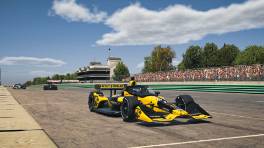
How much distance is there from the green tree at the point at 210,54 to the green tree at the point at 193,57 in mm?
1499

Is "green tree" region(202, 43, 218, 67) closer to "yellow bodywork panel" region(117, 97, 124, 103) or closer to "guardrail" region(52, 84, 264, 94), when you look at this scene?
"guardrail" region(52, 84, 264, 94)

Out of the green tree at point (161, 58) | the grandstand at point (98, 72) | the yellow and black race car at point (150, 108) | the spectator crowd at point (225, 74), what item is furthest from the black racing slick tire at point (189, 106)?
the grandstand at point (98, 72)

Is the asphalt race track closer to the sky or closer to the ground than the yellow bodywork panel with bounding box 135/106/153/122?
closer to the ground

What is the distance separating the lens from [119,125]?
967 centimetres

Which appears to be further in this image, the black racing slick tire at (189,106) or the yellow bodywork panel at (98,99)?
the yellow bodywork panel at (98,99)

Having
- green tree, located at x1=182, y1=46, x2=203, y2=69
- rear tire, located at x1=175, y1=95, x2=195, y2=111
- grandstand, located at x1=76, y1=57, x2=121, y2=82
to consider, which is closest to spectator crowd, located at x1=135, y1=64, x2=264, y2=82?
rear tire, located at x1=175, y1=95, x2=195, y2=111

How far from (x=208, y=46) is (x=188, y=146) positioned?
10418cm

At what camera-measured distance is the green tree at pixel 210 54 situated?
10325 centimetres

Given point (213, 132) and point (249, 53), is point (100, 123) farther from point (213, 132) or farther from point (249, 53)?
point (249, 53)

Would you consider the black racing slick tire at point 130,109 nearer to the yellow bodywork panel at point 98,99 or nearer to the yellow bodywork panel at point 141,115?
the yellow bodywork panel at point 141,115

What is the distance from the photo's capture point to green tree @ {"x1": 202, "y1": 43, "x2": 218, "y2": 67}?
103250 mm

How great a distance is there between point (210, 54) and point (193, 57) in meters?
5.56

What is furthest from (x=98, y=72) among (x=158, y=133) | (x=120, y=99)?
(x=158, y=133)

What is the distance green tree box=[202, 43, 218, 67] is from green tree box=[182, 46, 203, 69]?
1.50 metres
